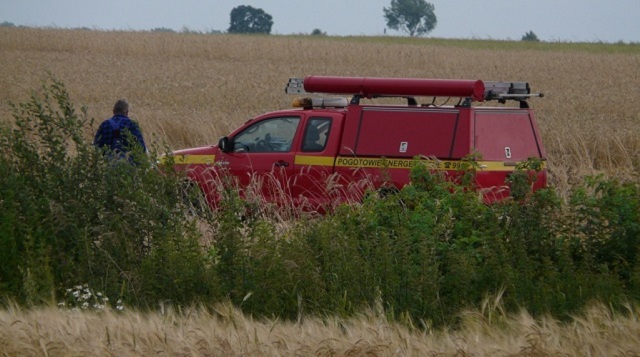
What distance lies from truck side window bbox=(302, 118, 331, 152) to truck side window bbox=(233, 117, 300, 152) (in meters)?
0.21

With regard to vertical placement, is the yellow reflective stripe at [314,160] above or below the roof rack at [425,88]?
below

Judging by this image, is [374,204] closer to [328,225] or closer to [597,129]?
[328,225]

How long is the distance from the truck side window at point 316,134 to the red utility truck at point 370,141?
0.5 inches

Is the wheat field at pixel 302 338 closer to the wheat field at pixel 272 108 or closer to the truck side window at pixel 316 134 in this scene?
the wheat field at pixel 272 108

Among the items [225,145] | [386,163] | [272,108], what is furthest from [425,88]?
[272,108]

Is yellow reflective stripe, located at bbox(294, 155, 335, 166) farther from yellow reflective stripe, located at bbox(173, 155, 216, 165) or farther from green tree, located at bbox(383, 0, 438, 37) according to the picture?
green tree, located at bbox(383, 0, 438, 37)

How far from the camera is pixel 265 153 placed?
557 inches

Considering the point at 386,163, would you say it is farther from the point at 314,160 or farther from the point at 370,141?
the point at 314,160

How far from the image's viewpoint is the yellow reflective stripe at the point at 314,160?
1359cm

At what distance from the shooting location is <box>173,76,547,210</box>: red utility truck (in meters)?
12.8

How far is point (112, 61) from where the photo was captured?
42.7 metres


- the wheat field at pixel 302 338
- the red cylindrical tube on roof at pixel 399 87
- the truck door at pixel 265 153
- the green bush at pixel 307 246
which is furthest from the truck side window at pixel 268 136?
the wheat field at pixel 302 338

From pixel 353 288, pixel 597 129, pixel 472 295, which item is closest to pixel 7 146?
pixel 353 288

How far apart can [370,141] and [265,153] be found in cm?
156
